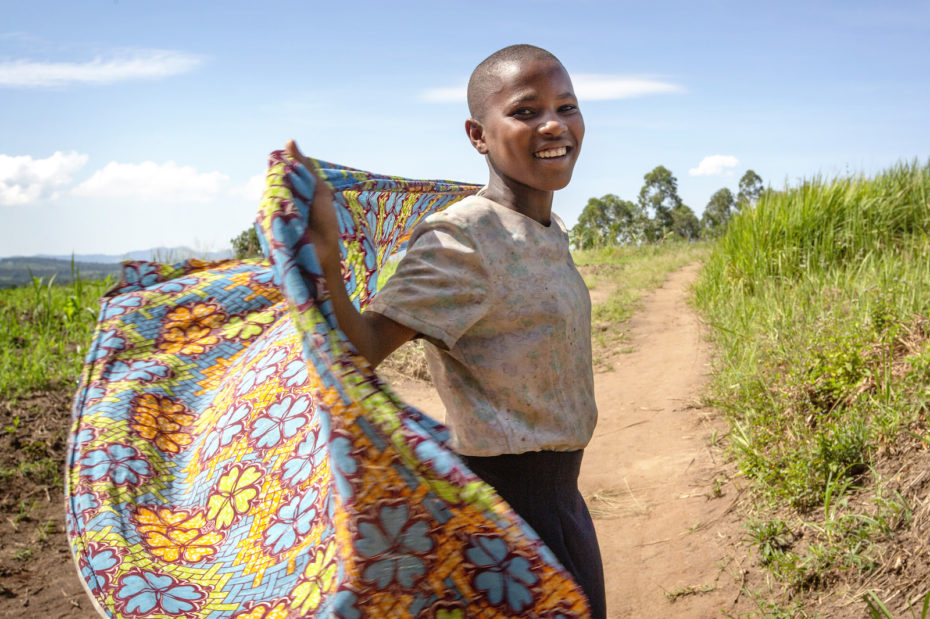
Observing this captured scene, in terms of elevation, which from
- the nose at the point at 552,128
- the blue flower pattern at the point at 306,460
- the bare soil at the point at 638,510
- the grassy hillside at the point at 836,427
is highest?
the nose at the point at 552,128

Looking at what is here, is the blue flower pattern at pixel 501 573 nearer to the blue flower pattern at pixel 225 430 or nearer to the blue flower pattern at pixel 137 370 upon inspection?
the blue flower pattern at pixel 225 430

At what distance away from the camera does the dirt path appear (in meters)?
3.08

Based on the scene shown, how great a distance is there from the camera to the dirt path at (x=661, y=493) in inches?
121

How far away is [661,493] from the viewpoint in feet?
12.7

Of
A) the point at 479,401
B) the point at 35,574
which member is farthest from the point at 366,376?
the point at 35,574

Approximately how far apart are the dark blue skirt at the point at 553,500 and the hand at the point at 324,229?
0.54 m

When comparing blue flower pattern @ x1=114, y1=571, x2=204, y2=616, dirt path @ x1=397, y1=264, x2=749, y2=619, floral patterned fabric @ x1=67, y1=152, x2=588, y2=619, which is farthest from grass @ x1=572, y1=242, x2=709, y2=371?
blue flower pattern @ x1=114, y1=571, x2=204, y2=616

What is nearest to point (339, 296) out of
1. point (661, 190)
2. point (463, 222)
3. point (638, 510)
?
point (463, 222)

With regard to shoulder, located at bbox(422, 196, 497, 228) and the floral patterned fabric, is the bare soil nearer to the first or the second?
the floral patterned fabric

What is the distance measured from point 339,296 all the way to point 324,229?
115 mm

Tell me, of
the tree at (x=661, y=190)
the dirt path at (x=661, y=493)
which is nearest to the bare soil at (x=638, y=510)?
the dirt path at (x=661, y=493)

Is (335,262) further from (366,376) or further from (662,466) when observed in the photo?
(662,466)

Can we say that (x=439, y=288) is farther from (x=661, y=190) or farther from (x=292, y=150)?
(x=661, y=190)

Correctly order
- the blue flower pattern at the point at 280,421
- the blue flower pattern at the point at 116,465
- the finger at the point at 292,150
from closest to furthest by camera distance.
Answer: the finger at the point at 292,150 < the blue flower pattern at the point at 280,421 < the blue flower pattern at the point at 116,465
